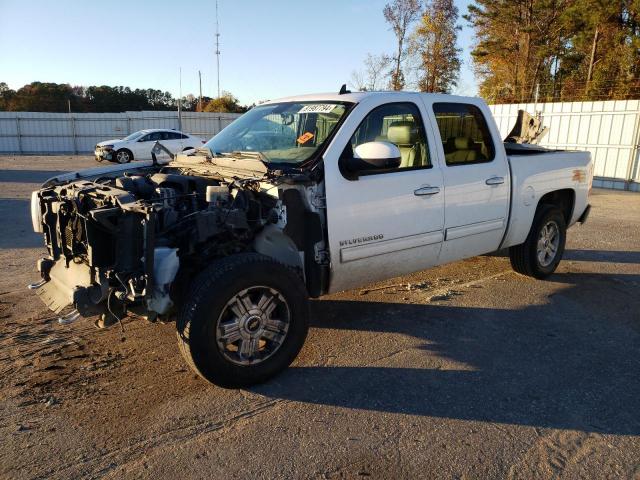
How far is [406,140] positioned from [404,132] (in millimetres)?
72

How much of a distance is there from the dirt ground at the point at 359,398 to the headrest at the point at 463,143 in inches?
61.0

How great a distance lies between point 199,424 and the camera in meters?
3.03

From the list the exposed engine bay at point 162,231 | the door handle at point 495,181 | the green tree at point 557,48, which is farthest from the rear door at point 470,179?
the green tree at point 557,48

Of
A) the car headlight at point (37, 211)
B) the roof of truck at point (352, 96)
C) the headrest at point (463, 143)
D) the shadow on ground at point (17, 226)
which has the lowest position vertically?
the shadow on ground at point (17, 226)

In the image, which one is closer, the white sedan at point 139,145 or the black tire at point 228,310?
the black tire at point 228,310

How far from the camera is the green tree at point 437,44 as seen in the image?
31.1m

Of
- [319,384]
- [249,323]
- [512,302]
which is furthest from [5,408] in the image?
[512,302]

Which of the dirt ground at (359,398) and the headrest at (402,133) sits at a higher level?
the headrest at (402,133)

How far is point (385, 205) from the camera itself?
4.07 m

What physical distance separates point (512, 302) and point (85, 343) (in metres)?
4.02

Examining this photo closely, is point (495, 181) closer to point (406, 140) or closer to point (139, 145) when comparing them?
point (406, 140)

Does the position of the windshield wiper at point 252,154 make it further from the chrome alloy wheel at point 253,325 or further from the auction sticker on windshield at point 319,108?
the chrome alloy wheel at point 253,325

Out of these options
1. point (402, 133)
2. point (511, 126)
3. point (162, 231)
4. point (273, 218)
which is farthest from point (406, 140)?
point (511, 126)

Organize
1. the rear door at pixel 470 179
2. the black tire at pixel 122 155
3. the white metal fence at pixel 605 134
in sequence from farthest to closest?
the black tire at pixel 122 155
the white metal fence at pixel 605 134
the rear door at pixel 470 179
